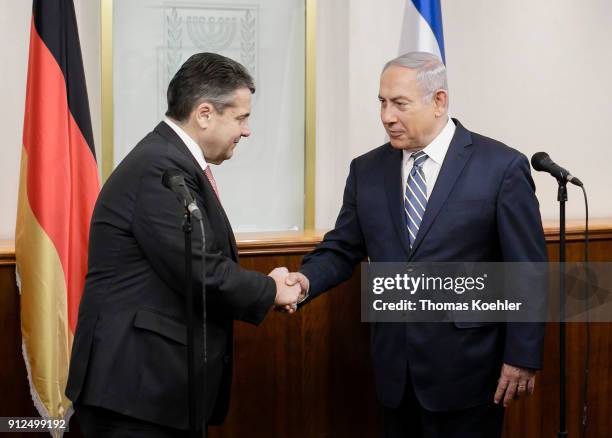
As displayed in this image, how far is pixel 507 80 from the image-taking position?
4293 millimetres

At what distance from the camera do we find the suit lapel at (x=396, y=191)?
2697 millimetres

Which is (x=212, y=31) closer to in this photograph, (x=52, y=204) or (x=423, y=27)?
(x=423, y=27)

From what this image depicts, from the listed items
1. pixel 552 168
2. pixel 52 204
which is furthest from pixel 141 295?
pixel 552 168

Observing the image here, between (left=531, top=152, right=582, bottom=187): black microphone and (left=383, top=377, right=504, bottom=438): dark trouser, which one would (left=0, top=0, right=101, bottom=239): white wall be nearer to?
(left=383, top=377, right=504, bottom=438): dark trouser

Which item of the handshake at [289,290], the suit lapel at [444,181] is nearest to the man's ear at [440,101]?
the suit lapel at [444,181]

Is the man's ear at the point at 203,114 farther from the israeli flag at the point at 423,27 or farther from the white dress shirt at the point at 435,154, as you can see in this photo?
the israeli flag at the point at 423,27

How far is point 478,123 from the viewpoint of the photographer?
4246mm

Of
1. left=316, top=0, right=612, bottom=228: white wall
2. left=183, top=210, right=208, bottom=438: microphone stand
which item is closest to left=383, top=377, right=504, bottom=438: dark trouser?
left=183, top=210, right=208, bottom=438: microphone stand

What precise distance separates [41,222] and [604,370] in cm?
258


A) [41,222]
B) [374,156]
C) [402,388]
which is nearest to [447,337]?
[402,388]

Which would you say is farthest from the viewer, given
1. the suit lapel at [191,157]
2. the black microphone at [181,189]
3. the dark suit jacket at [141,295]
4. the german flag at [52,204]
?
the german flag at [52,204]

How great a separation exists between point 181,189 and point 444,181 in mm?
931

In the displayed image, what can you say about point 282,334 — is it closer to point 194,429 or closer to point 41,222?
point 41,222

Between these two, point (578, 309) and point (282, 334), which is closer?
point (282, 334)
